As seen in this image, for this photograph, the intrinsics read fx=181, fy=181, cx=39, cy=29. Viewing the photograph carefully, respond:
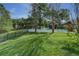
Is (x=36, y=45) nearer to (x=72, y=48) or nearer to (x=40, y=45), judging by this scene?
(x=40, y=45)

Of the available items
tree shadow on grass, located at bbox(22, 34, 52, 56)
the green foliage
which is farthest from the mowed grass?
the green foliage

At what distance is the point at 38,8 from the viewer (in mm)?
1892

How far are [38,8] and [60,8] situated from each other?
0.23 metres

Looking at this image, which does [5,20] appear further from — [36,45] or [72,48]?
[72,48]

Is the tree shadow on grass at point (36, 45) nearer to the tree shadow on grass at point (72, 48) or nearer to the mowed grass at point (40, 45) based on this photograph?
the mowed grass at point (40, 45)

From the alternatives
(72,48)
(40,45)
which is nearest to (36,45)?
(40,45)

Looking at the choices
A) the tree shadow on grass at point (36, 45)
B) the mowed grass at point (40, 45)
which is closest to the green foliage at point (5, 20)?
the mowed grass at point (40, 45)

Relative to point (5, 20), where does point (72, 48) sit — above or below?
below

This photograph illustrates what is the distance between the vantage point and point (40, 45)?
186 centimetres

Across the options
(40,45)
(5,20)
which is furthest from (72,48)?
(5,20)

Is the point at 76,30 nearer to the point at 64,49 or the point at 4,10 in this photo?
the point at 64,49

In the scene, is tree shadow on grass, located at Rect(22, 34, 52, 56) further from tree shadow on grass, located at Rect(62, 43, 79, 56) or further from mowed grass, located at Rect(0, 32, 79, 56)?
tree shadow on grass, located at Rect(62, 43, 79, 56)

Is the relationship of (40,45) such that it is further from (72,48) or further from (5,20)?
(5,20)

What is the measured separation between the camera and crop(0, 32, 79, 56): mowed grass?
1827mm
